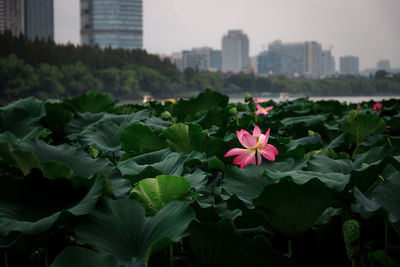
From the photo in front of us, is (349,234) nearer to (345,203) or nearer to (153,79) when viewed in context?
(345,203)

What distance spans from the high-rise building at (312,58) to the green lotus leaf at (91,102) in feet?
352

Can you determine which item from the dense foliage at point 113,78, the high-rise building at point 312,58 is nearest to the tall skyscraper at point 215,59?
the high-rise building at point 312,58

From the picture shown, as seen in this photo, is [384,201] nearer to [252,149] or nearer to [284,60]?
[252,149]

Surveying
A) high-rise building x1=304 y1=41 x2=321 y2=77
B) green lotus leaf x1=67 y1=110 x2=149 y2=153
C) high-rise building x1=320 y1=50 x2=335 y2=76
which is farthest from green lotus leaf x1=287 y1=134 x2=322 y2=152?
high-rise building x1=320 y1=50 x2=335 y2=76

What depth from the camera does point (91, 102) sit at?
1499mm

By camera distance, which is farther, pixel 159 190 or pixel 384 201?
pixel 159 190

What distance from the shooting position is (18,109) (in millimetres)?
1151

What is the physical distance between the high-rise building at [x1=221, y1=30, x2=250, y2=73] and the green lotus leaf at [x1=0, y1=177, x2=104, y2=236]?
112m

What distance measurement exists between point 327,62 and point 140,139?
127m

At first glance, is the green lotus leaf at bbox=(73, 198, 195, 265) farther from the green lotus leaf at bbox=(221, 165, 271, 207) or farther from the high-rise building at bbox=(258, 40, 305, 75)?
the high-rise building at bbox=(258, 40, 305, 75)

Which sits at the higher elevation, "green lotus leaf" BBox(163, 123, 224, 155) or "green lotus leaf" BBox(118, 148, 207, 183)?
"green lotus leaf" BBox(163, 123, 224, 155)

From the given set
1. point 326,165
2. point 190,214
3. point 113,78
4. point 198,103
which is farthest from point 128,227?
point 113,78

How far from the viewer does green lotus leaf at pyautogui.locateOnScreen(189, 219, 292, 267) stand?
0.37 meters

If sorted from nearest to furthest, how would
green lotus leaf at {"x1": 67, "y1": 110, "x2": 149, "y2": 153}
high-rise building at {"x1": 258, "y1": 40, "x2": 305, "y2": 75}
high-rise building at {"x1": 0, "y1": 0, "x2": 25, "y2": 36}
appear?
green lotus leaf at {"x1": 67, "y1": 110, "x2": 149, "y2": 153} → high-rise building at {"x1": 0, "y1": 0, "x2": 25, "y2": 36} → high-rise building at {"x1": 258, "y1": 40, "x2": 305, "y2": 75}
